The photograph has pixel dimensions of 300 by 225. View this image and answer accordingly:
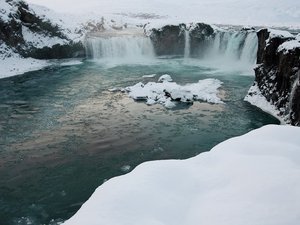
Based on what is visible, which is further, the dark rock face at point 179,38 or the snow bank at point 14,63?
the dark rock face at point 179,38

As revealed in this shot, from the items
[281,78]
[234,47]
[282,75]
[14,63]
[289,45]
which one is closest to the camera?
[289,45]

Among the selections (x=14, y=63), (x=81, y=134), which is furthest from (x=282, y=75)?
(x=14, y=63)

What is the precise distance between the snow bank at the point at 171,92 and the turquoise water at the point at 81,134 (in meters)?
0.77

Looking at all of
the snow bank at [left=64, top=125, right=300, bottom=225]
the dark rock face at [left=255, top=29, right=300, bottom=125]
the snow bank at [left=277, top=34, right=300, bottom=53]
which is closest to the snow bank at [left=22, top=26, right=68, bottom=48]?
the dark rock face at [left=255, top=29, right=300, bottom=125]

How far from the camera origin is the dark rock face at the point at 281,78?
19.3 metres

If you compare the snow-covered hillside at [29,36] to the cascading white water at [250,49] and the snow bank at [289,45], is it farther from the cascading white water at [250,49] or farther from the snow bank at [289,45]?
the snow bank at [289,45]

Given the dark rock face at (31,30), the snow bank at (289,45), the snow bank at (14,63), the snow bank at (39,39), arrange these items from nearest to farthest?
the snow bank at (289,45) < the snow bank at (14,63) < the dark rock face at (31,30) < the snow bank at (39,39)

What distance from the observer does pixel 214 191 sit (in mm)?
5578

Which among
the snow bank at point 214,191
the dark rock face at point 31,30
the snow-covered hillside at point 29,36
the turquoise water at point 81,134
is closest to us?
the snow bank at point 214,191

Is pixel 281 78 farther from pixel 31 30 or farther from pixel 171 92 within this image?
pixel 31 30

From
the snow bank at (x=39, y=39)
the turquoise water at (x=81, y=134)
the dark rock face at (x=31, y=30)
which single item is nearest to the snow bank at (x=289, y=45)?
the turquoise water at (x=81, y=134)

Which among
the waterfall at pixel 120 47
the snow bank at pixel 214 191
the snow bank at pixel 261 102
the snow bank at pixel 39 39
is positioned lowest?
the snow bank at pixel 261 102

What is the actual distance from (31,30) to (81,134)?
2554 centimetres

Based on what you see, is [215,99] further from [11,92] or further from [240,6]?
[240,6]
